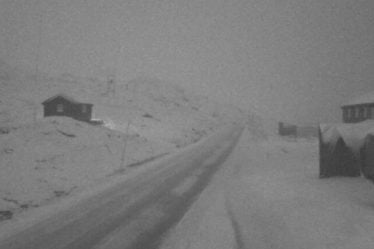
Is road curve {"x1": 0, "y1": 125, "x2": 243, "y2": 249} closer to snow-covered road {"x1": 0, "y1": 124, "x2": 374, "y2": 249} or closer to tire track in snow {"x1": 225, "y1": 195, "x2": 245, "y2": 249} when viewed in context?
snow-covered road {"x1": 0, "y1": 124, "x2": 374, "y2": 249}

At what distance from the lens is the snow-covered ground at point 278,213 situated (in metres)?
9.23

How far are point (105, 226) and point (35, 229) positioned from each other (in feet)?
7.99

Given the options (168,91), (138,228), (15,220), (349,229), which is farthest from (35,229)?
(168,91)

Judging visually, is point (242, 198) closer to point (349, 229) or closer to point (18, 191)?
point (349, 229)

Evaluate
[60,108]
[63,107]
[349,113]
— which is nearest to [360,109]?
[349,113]

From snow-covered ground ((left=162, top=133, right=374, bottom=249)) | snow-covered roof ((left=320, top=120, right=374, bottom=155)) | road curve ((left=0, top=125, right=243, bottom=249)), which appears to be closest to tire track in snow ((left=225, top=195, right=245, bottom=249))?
snow-covered ground ((left=162, top=133, right=374, bottom=249))

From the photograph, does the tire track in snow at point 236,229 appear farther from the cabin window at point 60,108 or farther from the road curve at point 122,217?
the cabin window at point 60,108

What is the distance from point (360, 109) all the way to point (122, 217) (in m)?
44.0

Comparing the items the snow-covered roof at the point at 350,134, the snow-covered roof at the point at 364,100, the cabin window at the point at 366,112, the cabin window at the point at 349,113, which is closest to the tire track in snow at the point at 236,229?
the snow-covered roof at the point at 350,134

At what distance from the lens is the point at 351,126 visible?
18609 millimetres

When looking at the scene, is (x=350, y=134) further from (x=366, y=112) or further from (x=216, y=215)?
(x=366, y=112)

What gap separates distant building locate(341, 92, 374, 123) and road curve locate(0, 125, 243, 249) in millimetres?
33801

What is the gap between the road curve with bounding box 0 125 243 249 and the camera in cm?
915

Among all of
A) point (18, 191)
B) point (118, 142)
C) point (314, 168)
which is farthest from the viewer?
point (118, 142)
